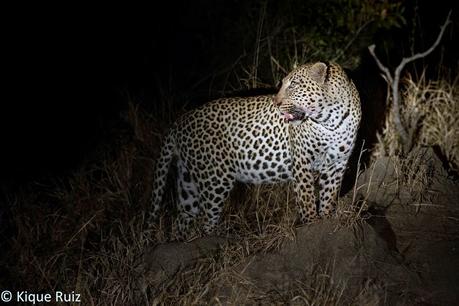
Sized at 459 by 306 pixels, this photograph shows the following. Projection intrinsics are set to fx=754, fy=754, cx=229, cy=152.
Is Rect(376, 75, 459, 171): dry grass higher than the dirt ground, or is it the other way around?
Rect(376, 75, 459, 171): dry grass

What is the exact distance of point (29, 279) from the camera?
6.53m

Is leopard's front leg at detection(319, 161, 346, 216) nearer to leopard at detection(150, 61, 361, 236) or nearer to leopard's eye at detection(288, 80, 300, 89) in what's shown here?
leopard at detection(150, 61, 361, 236)

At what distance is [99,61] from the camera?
30.9 feet

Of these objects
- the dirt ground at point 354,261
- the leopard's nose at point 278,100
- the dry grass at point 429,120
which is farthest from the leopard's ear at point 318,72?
the dry grass at point 429,120

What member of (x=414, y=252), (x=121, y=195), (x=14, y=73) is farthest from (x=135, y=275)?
(x=14, y=73)

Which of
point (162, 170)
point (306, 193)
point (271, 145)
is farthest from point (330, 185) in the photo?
point (162, 170)

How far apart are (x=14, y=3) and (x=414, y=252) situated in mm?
5633

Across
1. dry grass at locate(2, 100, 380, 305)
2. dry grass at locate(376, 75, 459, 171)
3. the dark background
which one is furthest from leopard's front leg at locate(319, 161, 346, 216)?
the dark background

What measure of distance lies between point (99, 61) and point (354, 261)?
4904mm

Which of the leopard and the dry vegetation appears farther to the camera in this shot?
the leopard

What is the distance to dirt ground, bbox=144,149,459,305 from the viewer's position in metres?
5.50

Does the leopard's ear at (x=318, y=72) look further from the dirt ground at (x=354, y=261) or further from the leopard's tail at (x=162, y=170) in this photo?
the leopard's tail at (x=162, y=170)

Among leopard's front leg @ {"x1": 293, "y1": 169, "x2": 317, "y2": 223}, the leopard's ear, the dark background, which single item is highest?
the leopard's ear

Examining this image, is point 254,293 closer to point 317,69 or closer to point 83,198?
point 317,69
